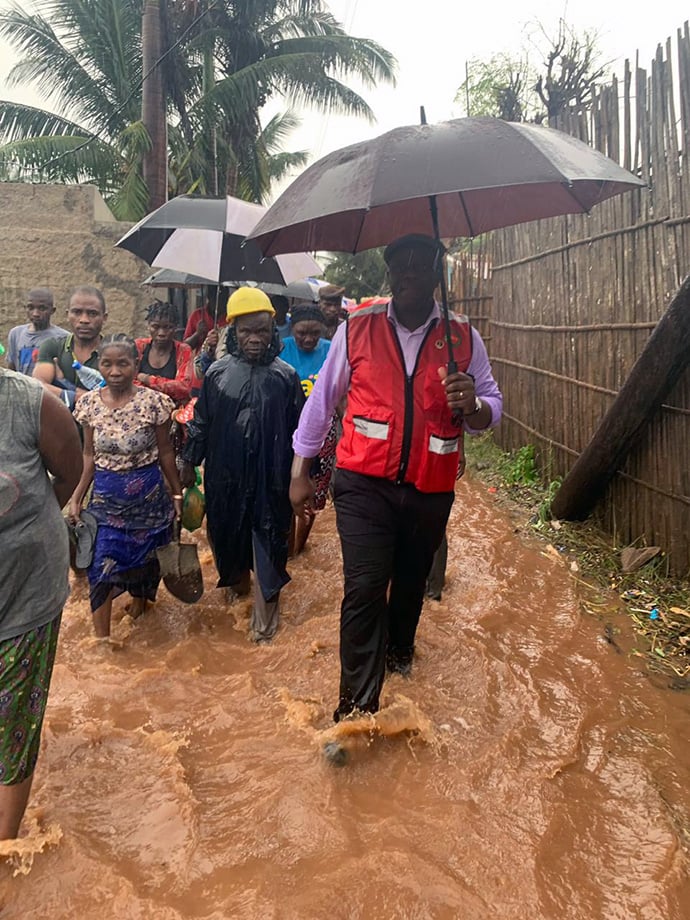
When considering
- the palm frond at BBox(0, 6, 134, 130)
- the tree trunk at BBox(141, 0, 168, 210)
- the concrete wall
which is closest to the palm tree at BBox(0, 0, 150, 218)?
the palm frond at BBox(0, 6, 134, 130)

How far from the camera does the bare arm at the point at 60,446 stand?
196cm

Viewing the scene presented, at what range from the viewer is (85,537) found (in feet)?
11.4

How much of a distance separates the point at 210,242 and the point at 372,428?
10.0 feet

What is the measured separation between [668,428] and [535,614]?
1.43 m

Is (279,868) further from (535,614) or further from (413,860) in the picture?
(535,614)

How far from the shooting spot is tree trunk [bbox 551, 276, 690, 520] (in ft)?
13.0

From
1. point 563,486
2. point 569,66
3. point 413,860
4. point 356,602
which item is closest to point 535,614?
point 563,486

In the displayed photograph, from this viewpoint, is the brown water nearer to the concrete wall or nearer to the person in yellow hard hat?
the person in yellow hard hat

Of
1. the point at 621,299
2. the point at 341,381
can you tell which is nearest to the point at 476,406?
the point at 341,381

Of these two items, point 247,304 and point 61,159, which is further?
point 61,159

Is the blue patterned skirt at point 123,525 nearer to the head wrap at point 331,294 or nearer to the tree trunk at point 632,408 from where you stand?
the tree trunk at point 632,408

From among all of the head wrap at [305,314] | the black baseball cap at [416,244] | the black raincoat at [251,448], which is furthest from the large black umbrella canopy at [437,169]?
the head wrap at [305,314]

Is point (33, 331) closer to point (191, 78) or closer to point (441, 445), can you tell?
point (441, 445)

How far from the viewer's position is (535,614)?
417cm
